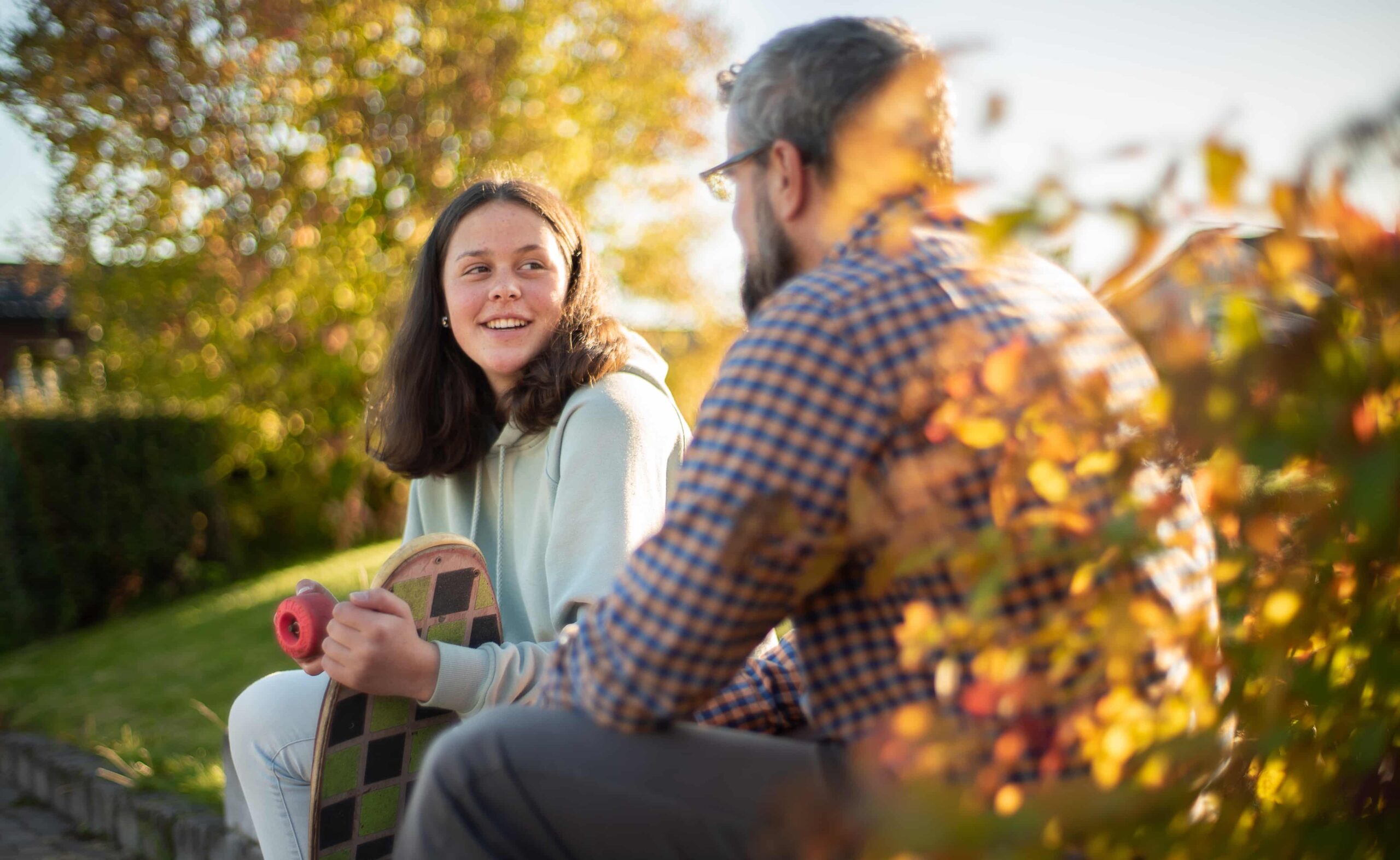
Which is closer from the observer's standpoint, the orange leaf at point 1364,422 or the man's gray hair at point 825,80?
the orange leaf at point 1364,422

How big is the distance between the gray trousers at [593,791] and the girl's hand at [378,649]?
25.2 inches

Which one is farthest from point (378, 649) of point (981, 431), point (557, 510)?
point (981, 431)

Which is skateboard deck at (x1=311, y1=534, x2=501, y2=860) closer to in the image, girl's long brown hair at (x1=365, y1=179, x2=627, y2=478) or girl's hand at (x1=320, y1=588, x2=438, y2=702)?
girl's hand at (x1=320, y1=588, x2=438, y2=702)

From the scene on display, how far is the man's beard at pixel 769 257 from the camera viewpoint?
164 centimetres

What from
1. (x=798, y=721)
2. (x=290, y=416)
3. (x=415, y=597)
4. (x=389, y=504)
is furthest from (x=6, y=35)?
(x=798, y=721)

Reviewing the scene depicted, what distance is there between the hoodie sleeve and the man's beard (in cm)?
71

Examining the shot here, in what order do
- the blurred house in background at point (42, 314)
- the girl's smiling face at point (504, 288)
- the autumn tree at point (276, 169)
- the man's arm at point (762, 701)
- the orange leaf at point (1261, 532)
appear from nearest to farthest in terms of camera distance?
the orange leaf at point (1261, 532) < the man's arm at point (762, 701) < the girl's smiling face at point (504, 288) < the autumn tree at point (276, 169) < the blurred house in background at point (42, 314)

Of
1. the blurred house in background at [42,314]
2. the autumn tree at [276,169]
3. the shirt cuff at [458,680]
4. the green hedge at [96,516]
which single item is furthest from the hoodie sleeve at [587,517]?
the blurred house in background at [42,314]

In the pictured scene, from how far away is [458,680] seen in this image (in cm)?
212

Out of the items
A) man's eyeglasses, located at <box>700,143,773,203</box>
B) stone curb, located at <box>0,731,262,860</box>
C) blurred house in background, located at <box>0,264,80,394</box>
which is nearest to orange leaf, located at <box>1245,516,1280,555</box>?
man's eyeglasses, located at <box>700,143,773,203</box>

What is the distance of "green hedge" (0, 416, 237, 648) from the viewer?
8.14 metres

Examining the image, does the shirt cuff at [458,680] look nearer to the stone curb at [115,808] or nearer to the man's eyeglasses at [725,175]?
the man's eyeglasses at [725,175]

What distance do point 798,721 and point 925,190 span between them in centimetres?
88

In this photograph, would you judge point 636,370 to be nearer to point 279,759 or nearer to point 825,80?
point 279,759
